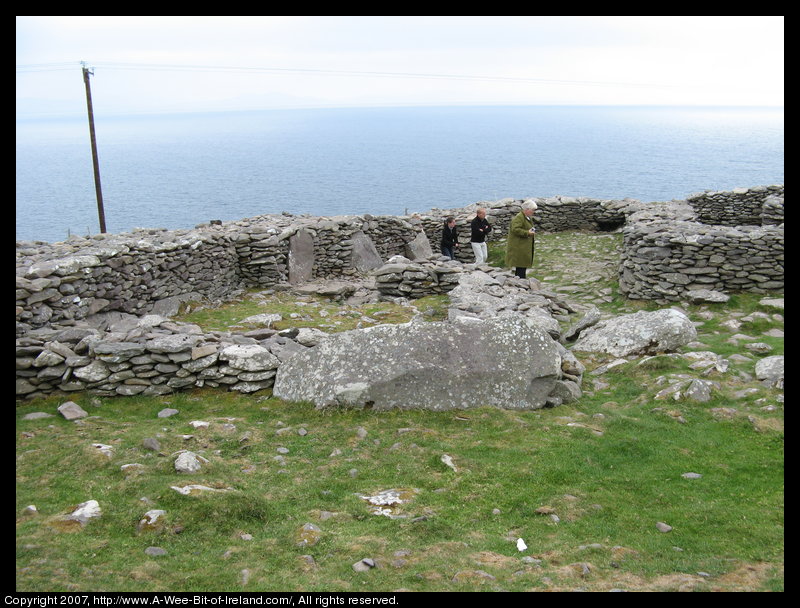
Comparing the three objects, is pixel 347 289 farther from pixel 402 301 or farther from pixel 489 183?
A: pixel 489 183

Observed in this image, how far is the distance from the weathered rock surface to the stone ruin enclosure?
3.62ft

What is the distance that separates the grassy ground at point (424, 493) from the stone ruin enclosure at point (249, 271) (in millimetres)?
660

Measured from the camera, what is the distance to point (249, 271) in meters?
22.3

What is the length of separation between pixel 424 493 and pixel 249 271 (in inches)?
605

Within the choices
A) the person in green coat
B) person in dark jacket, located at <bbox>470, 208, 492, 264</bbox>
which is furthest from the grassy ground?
person in dark jacket, located at <bbox>470, 208, 492, 264</bbox>

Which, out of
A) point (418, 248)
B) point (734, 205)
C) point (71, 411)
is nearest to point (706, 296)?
point (418, 248)

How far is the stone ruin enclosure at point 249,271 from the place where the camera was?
11.9 metres

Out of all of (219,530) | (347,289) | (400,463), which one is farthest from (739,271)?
(219,530)

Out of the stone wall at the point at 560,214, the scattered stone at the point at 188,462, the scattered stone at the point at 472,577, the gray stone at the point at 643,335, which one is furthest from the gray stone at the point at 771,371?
the stone wall at the point at 560,214

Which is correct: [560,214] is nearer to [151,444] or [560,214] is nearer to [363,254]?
[363,254]

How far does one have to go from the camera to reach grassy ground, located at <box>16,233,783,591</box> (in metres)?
6.30

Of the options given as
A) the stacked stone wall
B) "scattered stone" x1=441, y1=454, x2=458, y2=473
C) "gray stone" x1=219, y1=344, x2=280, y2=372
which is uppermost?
the stacked stone wall

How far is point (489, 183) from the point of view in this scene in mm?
→ 122438

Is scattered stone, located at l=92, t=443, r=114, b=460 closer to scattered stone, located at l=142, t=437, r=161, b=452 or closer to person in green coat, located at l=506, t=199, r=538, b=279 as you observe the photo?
scattered stone, located at l=142, t=437, r=161, b=452
